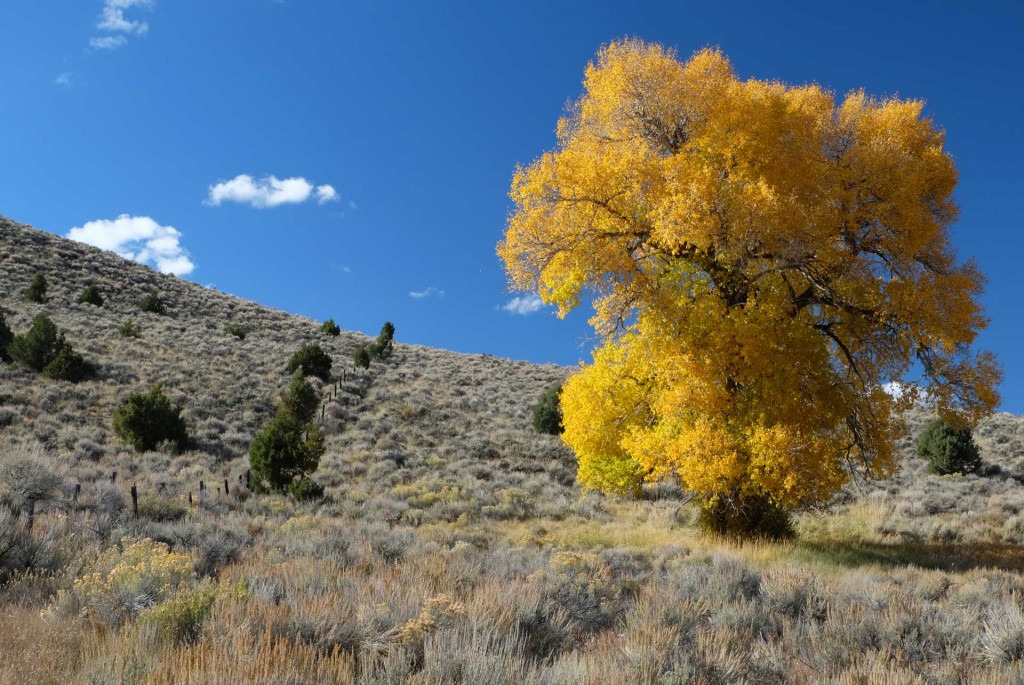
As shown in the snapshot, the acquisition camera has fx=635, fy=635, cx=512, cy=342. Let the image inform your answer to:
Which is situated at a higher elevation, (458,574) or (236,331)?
(236,331)

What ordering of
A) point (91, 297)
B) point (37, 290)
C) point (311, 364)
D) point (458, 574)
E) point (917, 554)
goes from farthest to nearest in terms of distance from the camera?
point (91, 297) → point (37, 290) → point (311, 364) → point (917, 554) → point (458, 574)

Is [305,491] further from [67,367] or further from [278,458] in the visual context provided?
[67,367]

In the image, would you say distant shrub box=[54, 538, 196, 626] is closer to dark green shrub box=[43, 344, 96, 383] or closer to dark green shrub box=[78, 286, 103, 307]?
dark green shrub box=[43, 344, 96, 383]

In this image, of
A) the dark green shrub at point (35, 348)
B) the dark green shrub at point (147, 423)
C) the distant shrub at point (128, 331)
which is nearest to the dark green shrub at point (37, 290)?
the distant shrub at point (128, 331)

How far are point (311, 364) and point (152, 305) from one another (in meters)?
20.2

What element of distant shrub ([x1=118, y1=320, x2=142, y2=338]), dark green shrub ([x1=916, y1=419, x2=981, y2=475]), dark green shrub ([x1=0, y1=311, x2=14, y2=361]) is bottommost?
dark green shrub ([x1=916, y1=419, x2=981, y2=475])

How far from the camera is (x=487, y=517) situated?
64.2 ft

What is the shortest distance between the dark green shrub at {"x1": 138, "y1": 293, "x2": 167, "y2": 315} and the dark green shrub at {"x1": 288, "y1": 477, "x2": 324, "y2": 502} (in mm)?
37814

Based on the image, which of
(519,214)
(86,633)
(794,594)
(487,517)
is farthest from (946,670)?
(487,517)

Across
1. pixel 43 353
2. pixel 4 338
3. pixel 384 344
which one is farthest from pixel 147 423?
pixel 384 344

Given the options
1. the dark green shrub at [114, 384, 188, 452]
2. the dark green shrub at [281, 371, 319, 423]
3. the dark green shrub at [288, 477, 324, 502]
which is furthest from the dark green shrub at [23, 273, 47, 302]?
the dark green shrub at [288, 477, 324, 502]

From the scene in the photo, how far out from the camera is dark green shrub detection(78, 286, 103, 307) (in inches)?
1842

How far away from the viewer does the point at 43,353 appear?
1243 inches

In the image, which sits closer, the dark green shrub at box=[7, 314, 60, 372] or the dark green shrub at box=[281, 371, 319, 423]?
the dark green shrub at box=[281, 371, 319, 423]
